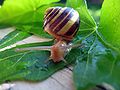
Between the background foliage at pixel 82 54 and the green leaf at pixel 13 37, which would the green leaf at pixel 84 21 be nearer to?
the background foliage at pixel 82 54

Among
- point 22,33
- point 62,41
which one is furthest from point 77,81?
point 22,33

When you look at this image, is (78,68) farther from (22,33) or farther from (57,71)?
(22,33)

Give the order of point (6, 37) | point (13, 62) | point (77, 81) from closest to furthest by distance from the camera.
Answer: point (77, 81) < point (13, 62) < point (6, 37)

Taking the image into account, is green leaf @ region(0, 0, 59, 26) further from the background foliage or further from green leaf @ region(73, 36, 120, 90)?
green leaf @ region(73, 36, 120, 90)

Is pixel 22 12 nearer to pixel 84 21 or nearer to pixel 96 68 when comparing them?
pixel 84 21

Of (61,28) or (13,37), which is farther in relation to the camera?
(13,37)

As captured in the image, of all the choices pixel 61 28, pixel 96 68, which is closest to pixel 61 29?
pixel 61 28

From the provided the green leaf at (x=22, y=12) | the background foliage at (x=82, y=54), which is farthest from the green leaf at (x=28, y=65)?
the green leaf at (x=22, y=12)
